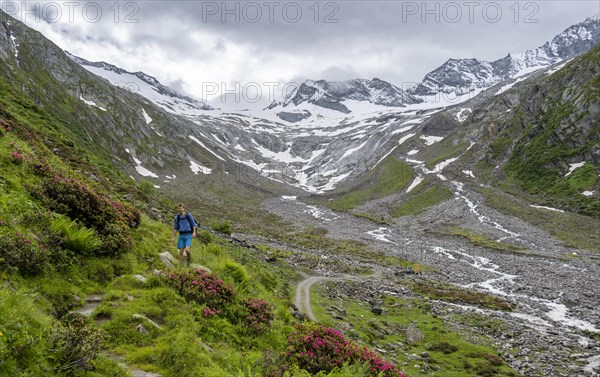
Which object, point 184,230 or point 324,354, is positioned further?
point 184,230

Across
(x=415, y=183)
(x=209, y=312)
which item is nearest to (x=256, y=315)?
(x=209, y=312)

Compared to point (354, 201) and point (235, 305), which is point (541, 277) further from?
point (354, 201)

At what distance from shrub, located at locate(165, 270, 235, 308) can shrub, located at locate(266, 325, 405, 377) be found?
99.9 inches

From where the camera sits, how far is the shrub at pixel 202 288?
453 inches

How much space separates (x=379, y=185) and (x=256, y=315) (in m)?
158

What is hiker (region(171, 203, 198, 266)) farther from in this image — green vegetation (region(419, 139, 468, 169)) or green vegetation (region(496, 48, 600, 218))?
green vegetation (region(419, 139, 468, 169))

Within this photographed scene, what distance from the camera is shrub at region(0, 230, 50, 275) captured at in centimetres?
873

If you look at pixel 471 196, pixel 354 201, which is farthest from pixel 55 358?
pixel 354 201

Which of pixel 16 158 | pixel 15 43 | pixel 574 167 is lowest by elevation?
pixel 16 158

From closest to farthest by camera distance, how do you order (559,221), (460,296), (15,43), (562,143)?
(460,296) < (559,221) < (562,143) < (15,43)

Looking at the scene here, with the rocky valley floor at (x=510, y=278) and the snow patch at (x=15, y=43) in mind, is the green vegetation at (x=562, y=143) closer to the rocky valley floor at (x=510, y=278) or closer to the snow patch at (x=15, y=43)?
the rocky valley floor at (x=510, y=278)

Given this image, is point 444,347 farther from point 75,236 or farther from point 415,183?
point 415,183

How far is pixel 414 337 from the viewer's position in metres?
20.7

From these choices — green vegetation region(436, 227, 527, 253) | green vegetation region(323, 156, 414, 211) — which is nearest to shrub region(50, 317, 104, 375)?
green vegetation region(436, 227, 527, 253)
